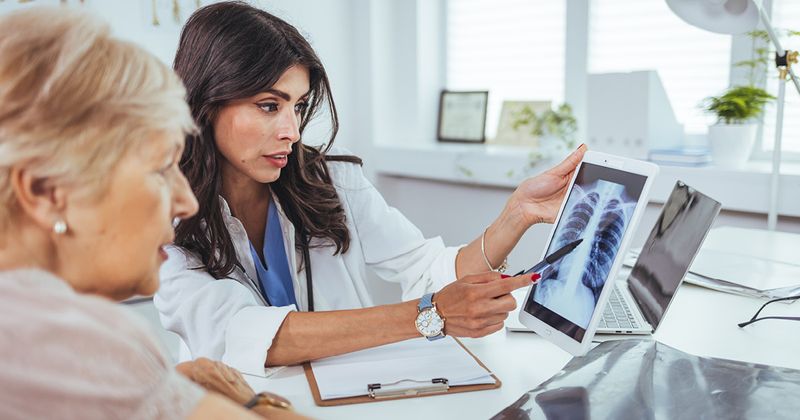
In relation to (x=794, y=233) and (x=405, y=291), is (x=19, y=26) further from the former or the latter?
(x=794, y=233)

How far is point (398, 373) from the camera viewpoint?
3.65 ft

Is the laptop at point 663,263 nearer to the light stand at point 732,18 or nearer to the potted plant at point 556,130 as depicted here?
the light stand at point 732,18

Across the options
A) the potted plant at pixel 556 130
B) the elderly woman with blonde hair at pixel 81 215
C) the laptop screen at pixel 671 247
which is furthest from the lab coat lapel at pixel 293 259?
the potted plant at pixel 556 130

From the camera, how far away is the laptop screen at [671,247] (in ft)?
4.29

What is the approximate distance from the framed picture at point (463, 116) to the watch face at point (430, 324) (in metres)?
1.99

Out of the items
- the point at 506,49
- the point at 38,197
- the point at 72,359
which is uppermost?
the point at 506,49

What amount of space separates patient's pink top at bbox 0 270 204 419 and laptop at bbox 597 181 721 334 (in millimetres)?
857

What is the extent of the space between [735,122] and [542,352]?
141cm

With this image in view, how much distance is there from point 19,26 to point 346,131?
2704 millimetres

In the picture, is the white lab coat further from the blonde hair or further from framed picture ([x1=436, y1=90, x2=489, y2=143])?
framed picture ([x1=436, y1=90, x2=489, y2=143])

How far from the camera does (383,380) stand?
1086 mm

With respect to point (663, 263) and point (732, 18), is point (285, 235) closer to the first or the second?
point (663, 263)

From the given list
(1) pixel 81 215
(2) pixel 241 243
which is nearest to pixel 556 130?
(2) pixel 241 243

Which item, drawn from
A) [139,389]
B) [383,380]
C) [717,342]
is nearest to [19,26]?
[139,389]
